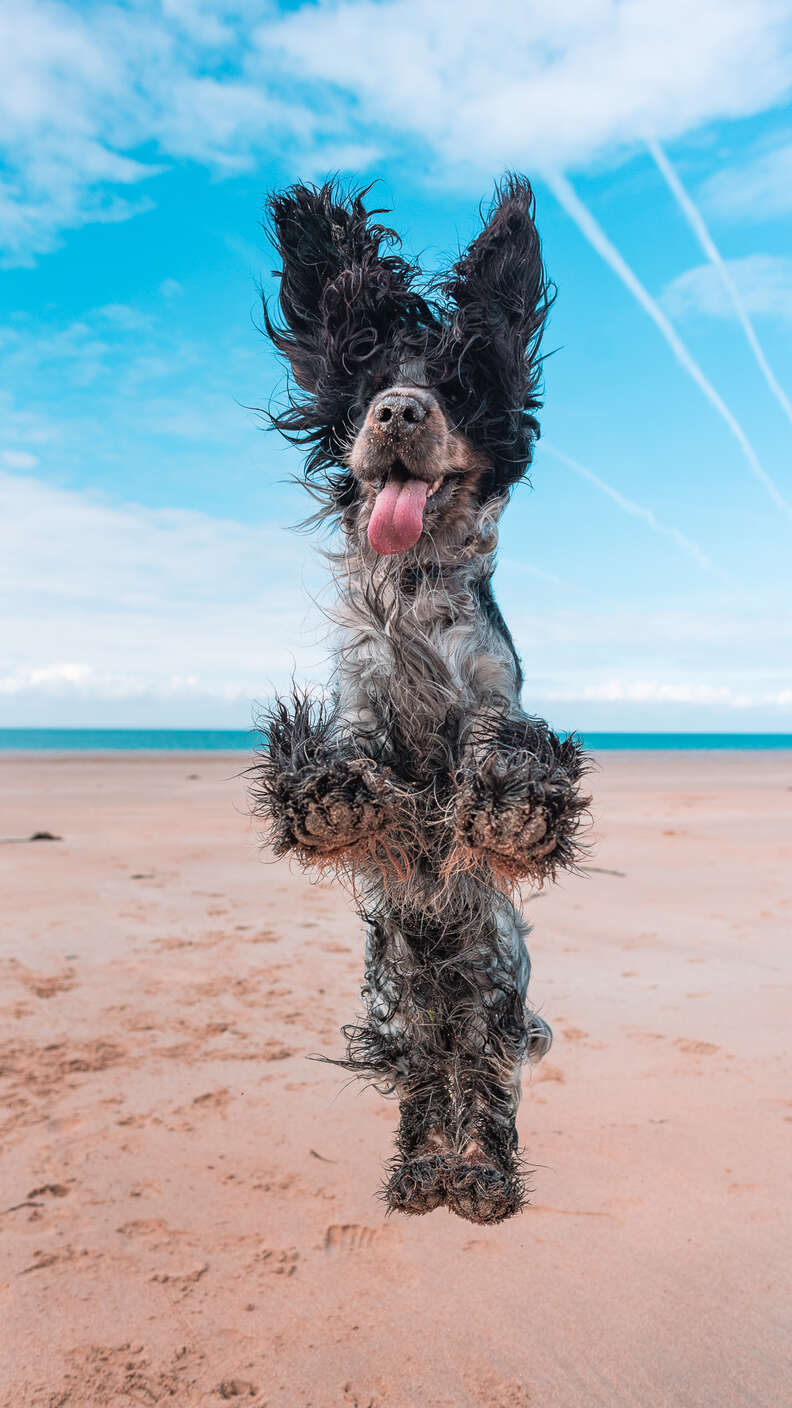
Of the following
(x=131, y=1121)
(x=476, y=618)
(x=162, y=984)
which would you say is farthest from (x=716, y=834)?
(x=476, y=618)

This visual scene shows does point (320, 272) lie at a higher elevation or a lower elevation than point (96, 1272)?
higher

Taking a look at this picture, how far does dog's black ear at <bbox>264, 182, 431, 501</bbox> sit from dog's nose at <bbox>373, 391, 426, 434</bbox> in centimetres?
47

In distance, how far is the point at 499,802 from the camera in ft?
8.47

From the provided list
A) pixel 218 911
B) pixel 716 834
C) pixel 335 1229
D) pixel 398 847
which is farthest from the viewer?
pixel 716 834

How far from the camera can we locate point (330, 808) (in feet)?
8.66

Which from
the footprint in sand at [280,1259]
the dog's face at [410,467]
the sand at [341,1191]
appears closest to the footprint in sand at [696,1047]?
the sand at [341,1191]

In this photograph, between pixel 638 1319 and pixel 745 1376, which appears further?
pixel 638 1319

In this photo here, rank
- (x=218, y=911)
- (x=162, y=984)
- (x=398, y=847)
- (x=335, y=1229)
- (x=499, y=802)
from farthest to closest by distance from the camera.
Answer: (x=218, y=911) < (x=162, y=984) < (x=335, y=1229) < (x=398, y=847) < (x=499, y=802)

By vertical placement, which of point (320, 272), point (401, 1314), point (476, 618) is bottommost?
point (401, 1314)

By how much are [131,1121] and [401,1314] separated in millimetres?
2013

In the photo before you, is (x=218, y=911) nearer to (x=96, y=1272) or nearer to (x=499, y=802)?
(x=96, y=1272)

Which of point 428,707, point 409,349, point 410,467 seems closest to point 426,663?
point 428,707

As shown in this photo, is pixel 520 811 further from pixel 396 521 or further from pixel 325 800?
pixel 396 521

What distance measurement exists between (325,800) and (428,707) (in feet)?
1.95
